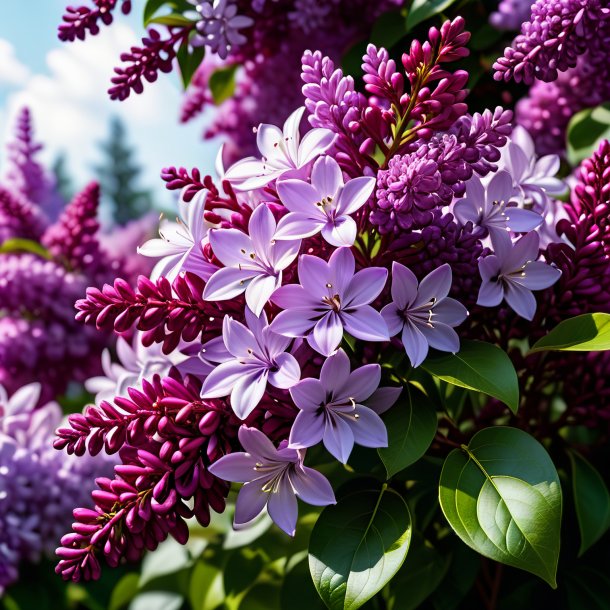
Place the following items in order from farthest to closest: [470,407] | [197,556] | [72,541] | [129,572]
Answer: [129,572], [197,556], [470,407], [72,541]

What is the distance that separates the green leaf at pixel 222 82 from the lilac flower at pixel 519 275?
65 centimetres

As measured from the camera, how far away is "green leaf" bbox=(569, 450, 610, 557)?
65 centimetres

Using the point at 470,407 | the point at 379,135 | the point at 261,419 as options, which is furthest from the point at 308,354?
the point at 470,407

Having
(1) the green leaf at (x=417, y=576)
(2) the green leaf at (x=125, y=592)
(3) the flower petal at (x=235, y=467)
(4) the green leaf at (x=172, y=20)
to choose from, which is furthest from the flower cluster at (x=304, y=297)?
(2) the green leaf at (x=125, y=592)

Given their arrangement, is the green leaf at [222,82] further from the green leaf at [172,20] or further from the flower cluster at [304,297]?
the flower cluster at [304,297]

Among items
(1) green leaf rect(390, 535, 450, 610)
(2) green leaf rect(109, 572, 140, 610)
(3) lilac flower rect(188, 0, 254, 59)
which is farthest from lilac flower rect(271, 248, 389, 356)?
(2) green leaf rect(109, 572, 140, 610)

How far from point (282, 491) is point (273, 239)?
173 mm

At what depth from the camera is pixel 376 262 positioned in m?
0.55

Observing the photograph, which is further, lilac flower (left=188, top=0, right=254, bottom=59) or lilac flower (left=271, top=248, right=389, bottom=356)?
lilac flower (left=188, top=0, right=254, bottom=59)

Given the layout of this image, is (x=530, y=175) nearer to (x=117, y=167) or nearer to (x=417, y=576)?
(x=417, y=576)

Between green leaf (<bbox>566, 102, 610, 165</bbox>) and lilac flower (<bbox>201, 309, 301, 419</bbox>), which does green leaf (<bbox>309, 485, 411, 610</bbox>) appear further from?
green leaf (<bbox>566, 102, 610, 165</bbox>)

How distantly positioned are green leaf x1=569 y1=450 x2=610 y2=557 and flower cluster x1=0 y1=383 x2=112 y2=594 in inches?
20.3

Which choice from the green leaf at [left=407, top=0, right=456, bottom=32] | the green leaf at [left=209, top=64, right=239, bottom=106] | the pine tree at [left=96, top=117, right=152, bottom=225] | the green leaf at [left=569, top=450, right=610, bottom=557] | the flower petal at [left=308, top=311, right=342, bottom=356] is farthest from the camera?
the pine tree at [left=96, top=117, right=152, bottom=225]

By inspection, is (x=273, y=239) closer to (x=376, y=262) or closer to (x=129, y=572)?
(x=376, y=262)
